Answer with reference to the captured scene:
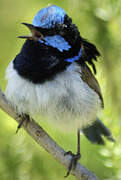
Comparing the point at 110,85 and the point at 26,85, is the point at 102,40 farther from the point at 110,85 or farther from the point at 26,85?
the point at 26,85

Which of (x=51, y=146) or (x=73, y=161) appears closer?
(x=51, y=146)

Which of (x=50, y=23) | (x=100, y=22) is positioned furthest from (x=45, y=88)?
(x=100, y=22)

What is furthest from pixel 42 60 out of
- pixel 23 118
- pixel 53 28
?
pixel 23 118

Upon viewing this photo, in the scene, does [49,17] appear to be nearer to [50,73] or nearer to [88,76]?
[50,73]

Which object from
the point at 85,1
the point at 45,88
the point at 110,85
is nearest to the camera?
the point at 85,1

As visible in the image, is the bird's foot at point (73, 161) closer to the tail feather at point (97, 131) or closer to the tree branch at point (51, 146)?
the tree branch at point (51, 146)

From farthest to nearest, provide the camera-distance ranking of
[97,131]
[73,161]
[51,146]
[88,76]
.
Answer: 1. [97,131]
2. [88,76]
3. [73,161]
4. [51,146]

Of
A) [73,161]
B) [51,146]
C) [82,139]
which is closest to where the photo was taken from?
[51,146]
